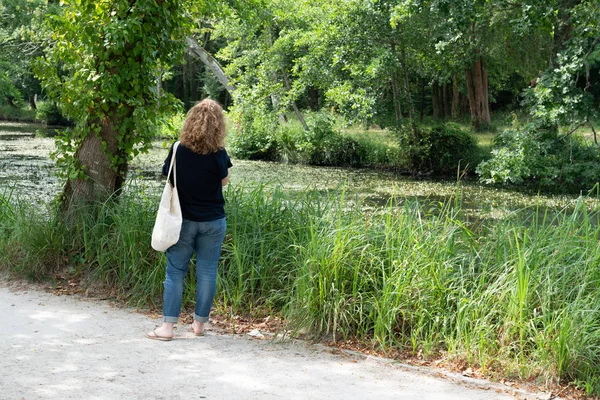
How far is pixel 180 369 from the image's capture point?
484cm

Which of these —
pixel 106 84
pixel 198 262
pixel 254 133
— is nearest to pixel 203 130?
pixel 198 262

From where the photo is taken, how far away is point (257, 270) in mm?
6465

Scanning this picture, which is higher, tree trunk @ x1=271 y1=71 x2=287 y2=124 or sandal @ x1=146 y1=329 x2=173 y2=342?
tree trunk @ x1=271 y1=71 x2=287 y2=124

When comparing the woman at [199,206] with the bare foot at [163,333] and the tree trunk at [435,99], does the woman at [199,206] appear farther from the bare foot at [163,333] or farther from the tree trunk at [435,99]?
the tree trunk at [435,99]

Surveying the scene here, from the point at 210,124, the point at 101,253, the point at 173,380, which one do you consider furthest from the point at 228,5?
the point at 173,380

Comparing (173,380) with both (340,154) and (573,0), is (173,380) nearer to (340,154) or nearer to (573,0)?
(573,0)

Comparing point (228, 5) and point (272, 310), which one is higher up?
point (228, 5)

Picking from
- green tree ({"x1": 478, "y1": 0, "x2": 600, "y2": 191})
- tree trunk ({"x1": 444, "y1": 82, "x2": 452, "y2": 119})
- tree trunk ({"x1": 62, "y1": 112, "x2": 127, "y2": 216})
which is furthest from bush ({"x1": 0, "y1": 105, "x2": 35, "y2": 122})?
tree trunk ({"x1": 62, "y1": 112, "x2": 127, "y2": 216})

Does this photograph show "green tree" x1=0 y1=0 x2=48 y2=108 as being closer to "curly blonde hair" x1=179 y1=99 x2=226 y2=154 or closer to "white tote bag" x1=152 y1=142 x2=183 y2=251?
"curly blonde hair" x1=179 y1=99 x2=226 y2=154

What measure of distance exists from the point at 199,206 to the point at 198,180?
20 cm

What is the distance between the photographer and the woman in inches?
216

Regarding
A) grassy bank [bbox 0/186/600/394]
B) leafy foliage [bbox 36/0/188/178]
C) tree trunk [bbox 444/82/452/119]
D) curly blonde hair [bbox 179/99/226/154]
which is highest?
tree trunk [bbox 444/82/452/119]

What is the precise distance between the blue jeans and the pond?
8.28 meters

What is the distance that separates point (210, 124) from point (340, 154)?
21.2 m
